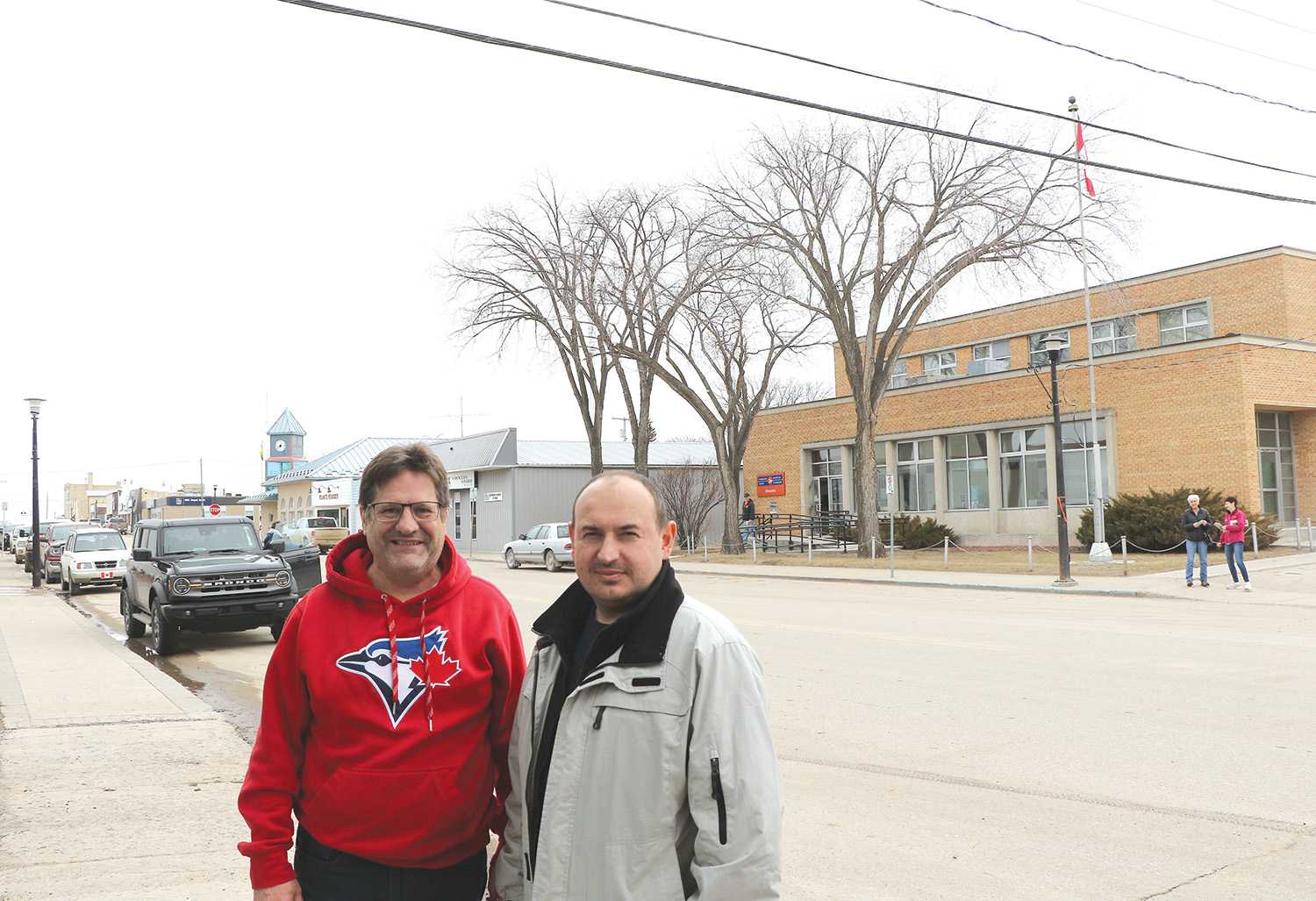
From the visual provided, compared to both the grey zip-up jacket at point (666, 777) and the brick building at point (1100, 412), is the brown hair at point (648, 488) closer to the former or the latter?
the grey zip-up jacket at point (666, 777)

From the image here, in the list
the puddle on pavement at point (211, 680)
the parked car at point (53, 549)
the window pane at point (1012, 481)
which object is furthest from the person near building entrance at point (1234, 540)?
the parked car at point (53, 549)

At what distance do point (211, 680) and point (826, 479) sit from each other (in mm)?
37023

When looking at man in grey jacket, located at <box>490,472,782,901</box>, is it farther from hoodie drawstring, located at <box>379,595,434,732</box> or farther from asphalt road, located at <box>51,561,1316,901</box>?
asphalt road, located at <box>51,561,1316,901</box>

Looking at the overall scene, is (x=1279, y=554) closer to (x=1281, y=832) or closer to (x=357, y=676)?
(x=1281, y=832)

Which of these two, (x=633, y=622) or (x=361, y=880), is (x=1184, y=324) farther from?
(x=361, y=880)

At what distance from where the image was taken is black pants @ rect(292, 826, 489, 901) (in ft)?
9.34

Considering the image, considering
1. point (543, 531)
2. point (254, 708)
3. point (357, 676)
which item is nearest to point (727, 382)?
point (543, 531)

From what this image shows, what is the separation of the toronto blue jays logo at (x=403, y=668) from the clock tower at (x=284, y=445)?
90706mm

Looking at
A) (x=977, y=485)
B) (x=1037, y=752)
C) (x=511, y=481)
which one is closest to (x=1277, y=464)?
(x=977, y=485)

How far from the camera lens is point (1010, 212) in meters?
31.1

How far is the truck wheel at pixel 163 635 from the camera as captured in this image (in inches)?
565

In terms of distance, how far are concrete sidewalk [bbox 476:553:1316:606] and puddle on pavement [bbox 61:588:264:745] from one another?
15423 mm

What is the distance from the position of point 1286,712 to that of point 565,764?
27.5 ft

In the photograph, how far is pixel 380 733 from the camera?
9.48 ft
